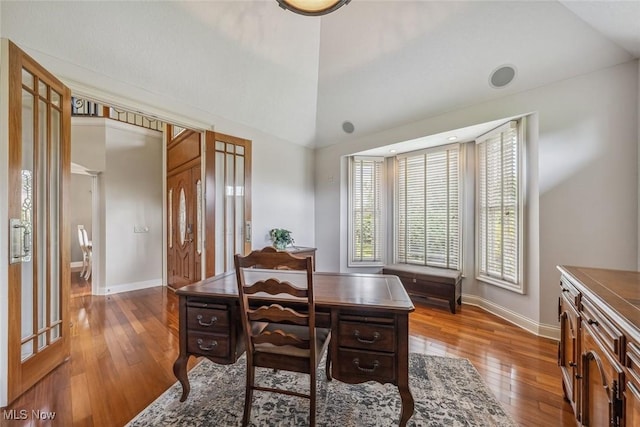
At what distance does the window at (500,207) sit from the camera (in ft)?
9.85

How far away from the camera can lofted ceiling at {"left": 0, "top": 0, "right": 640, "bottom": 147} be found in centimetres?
213

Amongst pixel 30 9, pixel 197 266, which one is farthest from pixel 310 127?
pixel 30 9

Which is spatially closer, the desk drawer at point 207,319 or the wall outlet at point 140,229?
the desk drawer at point 207,319

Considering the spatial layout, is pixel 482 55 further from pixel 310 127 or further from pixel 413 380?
pixel 413 380

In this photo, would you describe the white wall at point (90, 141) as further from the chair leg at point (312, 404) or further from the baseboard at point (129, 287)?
the chair leg at point (312, 404)

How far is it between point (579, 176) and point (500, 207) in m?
0.80

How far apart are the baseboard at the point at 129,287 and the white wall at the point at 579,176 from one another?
550cm

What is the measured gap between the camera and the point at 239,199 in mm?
3803

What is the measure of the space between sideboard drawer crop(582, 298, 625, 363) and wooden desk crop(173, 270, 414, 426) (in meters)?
0.73

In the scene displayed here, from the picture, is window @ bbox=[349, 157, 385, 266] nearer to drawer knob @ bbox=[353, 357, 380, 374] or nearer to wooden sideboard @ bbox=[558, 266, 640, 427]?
wooden sideboard @ bbox=[558, 266, 640, 427]

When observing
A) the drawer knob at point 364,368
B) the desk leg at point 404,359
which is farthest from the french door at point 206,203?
the desk leg at point 404,359

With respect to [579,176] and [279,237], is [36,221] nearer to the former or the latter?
[279,237]

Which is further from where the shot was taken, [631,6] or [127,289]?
[127,289]

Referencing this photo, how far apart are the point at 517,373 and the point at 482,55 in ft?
9.69
